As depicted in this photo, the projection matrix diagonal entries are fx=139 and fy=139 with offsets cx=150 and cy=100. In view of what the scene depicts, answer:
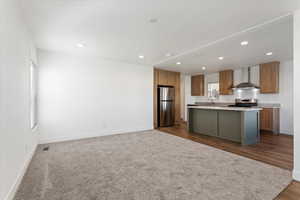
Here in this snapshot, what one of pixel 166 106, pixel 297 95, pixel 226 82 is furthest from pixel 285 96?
pixel 166 106

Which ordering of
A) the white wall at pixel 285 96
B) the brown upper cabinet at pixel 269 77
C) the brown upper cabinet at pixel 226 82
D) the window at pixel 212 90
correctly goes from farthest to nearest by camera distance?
the window at pixel 212 90, the brown upper cabinet at pixel 226 82, the brown upper cabinet at pixel 269 77, the white wall at pixel 285 96

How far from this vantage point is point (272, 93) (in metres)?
5.14

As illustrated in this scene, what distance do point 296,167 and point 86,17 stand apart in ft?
13.1

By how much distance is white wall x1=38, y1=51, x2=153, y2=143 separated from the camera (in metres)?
3.89

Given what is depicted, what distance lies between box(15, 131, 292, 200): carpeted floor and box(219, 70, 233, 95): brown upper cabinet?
3.85 metres

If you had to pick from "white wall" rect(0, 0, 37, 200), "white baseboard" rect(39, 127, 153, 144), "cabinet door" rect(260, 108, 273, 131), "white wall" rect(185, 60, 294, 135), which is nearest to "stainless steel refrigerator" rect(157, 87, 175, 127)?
"white baseboard" rect(39, 127, 153, 144)

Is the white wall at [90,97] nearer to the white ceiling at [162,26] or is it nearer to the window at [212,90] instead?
the white ceiling at [162,26]

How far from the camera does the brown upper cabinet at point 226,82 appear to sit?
20.3 feet

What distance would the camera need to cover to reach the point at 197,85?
7543mm

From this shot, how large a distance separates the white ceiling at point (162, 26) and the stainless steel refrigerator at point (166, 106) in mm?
2360

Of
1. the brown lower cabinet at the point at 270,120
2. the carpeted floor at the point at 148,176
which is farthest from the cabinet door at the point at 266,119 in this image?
the carpeted floor at the point at 148,176

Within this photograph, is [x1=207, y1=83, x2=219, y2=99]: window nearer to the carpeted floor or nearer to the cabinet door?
the cabinet door

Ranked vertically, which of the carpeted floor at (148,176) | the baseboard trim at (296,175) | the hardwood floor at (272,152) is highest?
the baseboard trim at (296,175)

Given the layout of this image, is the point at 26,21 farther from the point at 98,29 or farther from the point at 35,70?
the point at 35,70
